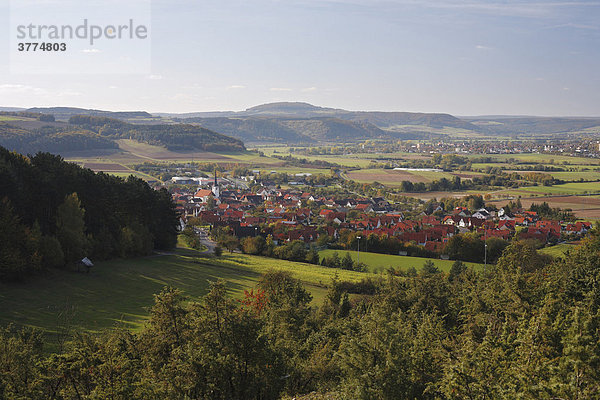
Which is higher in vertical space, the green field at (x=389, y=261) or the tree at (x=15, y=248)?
the tree at (x=15, y=248)

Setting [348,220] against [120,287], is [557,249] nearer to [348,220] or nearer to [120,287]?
[348,220]

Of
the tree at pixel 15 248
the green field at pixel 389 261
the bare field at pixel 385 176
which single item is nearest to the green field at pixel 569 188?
the bare field at pixel 385 176

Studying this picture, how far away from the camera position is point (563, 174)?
110 meters

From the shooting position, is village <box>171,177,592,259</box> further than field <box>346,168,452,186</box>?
No

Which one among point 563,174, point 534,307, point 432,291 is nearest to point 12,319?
point 432,291

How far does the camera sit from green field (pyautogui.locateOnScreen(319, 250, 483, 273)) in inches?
1779

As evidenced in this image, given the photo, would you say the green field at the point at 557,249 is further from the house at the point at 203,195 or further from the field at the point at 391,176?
the field at the point at 391,176

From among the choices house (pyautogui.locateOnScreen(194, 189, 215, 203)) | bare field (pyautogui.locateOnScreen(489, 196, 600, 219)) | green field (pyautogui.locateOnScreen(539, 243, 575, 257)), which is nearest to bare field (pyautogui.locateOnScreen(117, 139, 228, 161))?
house (pyautogui.locateOnScreen(194, 189, 215, 203))

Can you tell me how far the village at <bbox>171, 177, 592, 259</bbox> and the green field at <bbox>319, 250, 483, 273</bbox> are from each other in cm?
183

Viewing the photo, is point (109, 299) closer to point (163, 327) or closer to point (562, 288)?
point (163, 327)

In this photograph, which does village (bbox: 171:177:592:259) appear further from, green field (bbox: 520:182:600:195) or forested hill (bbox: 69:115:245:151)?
forested hill (bbox: 69:115:245:151)

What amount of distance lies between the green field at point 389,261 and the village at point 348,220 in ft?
6.00

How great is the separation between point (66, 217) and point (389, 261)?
2859 cm

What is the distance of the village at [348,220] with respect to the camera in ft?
181
